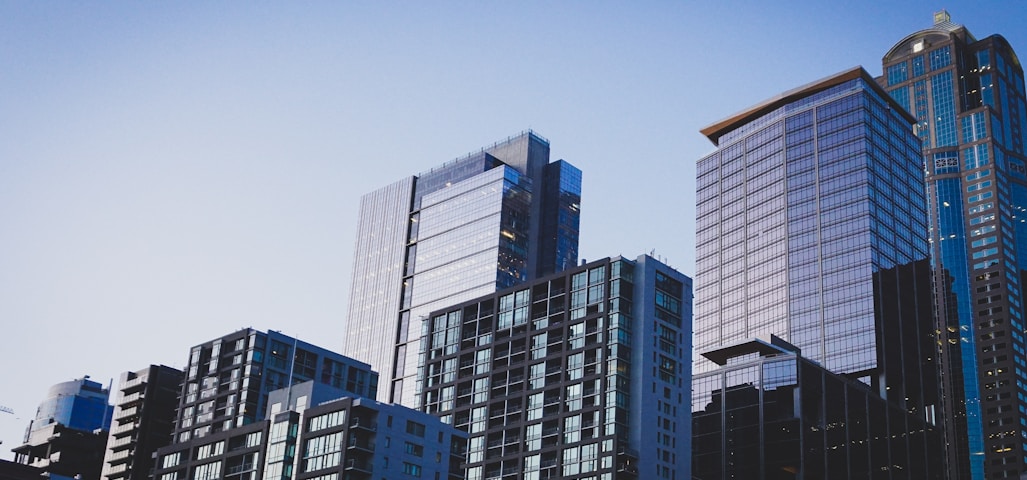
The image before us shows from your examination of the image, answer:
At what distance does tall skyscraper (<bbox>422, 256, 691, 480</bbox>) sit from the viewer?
580ft

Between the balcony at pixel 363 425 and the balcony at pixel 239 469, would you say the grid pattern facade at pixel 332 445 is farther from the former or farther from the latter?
the balcony at pixel 239 469

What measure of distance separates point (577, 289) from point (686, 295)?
64.3 feet

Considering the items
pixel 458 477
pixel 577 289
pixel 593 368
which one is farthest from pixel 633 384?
pixel 458 477

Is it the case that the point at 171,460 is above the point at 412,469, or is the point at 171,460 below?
above

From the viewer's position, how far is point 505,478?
186000 millimetres

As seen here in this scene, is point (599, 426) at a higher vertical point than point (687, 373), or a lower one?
lower

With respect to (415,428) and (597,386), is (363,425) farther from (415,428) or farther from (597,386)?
(597,386)

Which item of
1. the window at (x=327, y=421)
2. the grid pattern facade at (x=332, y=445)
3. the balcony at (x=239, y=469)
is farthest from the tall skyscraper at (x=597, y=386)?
the balcony at (x=239, y=469)

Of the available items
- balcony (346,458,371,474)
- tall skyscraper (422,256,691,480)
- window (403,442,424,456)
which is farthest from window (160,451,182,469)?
tall skyscraper (422,256,691,480)

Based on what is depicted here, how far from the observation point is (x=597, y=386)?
181 meters

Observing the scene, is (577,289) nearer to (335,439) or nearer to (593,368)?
(593,368)

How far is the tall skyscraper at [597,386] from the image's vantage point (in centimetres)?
17675

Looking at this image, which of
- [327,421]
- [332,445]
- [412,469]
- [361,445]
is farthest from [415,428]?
[327,421]

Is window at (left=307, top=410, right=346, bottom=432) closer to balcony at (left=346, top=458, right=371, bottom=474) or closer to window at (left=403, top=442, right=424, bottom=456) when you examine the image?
balcony at (left=346, top=458, right=371, bottom=474)
